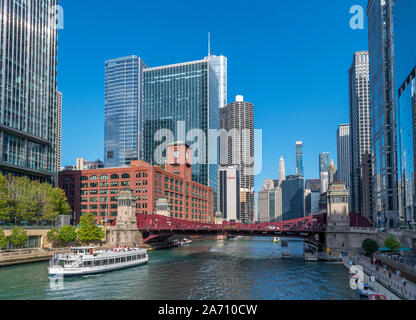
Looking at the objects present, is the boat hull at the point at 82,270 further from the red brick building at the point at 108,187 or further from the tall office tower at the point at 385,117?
the tall office tower at the point at 385,117

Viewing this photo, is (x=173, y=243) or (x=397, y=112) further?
(x=397, y=112)

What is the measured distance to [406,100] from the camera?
5709 inches

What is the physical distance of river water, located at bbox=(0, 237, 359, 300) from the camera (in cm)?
5175

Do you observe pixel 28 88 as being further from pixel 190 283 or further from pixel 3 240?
pixel 190 283

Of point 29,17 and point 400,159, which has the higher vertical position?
point 29,17

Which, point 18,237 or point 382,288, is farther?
point 18,237

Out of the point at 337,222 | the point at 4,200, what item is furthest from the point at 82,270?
the point at 337,222

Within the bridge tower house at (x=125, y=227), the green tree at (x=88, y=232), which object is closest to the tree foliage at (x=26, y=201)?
the green tree at (x=88, y=232)

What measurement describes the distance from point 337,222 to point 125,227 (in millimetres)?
62463

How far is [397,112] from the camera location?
164 metres
